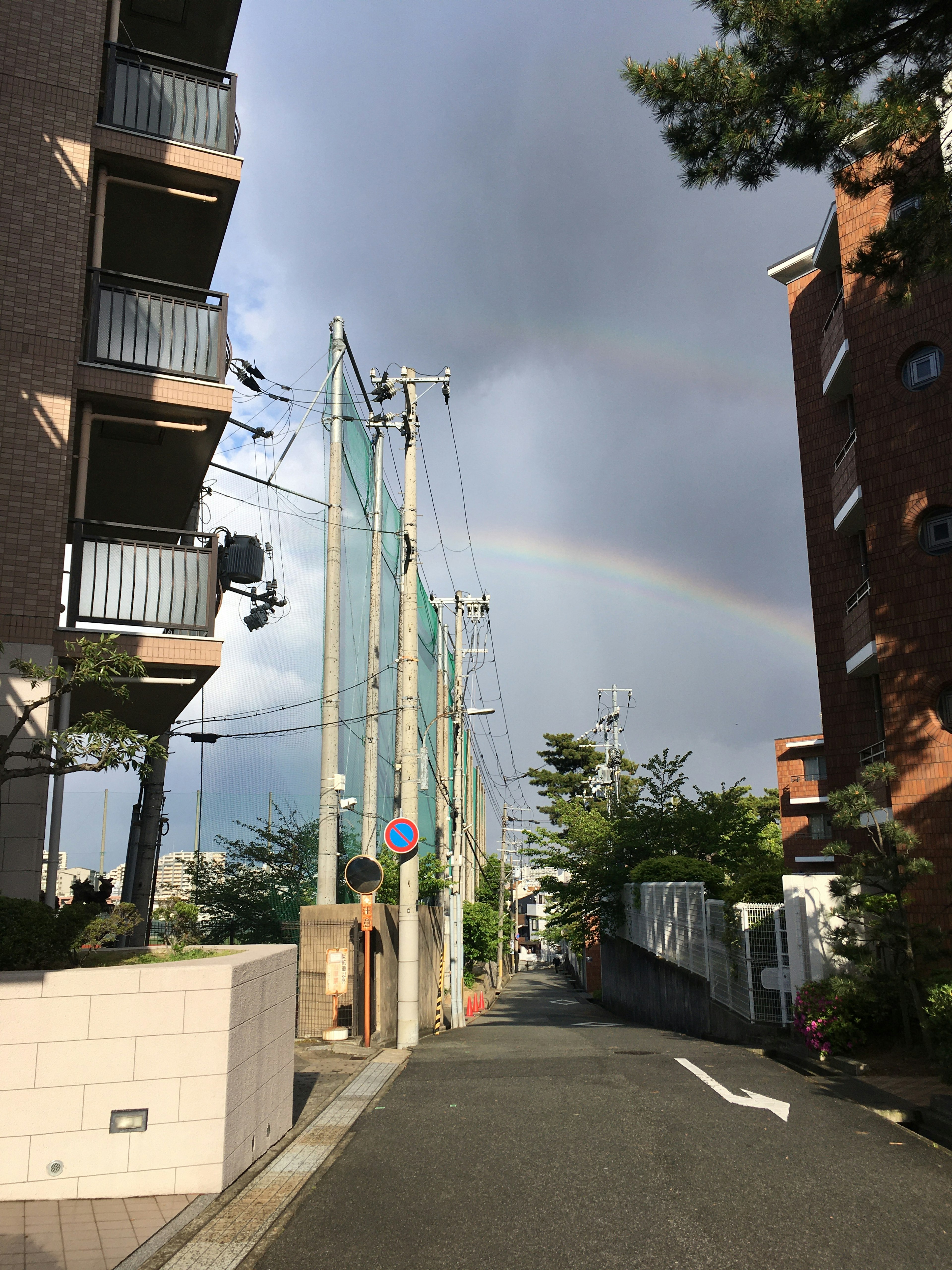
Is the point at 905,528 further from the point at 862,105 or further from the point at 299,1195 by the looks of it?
the point at 299,1195

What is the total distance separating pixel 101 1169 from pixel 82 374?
9321mm

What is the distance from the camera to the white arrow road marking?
884cm

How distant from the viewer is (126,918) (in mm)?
7805

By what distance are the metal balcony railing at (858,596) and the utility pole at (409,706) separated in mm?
8134

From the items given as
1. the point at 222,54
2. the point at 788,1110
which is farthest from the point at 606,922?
the point at 222,54

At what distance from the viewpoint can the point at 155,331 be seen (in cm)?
1303

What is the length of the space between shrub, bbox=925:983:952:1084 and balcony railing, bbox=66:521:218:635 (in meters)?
9.33

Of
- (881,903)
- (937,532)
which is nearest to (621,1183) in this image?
(881,903)

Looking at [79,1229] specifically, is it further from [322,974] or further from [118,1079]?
[322,974]

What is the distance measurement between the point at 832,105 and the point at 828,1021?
34.1 ft

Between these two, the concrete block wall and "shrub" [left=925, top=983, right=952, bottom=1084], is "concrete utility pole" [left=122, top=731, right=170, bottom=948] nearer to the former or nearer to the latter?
the concrete block wall

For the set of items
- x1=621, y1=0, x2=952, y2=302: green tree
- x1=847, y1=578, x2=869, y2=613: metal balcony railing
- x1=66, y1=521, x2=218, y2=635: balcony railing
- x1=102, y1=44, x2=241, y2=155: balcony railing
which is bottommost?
x1=66, y1=521, x2=218, y2=635: balcony railing

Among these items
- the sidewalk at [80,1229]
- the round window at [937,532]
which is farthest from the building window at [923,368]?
the sidewalk at [80,1229]

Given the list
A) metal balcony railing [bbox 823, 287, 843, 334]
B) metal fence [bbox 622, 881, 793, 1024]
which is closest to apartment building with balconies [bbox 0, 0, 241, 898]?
metal fence [bbox 622, 881, 793, 1024]
